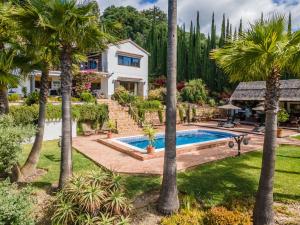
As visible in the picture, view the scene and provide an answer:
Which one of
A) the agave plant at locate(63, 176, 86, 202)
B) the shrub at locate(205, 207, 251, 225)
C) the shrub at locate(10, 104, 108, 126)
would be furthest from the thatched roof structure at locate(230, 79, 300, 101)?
the agave plant at locate(63, 176, 86, 202)

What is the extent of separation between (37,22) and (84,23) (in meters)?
1.65

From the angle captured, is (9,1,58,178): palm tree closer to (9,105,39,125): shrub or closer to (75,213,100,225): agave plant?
(75,213,100,225): agave plant

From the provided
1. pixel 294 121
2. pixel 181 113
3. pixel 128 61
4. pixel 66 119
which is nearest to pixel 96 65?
pixel 128 61

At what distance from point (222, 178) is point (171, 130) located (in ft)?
16.0

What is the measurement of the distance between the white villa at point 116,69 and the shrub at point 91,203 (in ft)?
84.6

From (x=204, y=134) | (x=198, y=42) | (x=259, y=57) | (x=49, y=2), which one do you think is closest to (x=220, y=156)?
(x=259, y=57)

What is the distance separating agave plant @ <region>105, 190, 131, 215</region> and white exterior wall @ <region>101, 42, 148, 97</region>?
90.8ft

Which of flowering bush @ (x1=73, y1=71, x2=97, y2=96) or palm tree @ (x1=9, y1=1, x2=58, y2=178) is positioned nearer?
palm tree @ (x1=9, y1=1, x2=58, y2=178)

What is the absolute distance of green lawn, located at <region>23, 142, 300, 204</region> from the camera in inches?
386

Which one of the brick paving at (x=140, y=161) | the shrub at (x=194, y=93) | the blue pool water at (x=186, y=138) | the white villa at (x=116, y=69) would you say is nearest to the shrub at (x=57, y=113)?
the brick paving at (x=140, y=161)

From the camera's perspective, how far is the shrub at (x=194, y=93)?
40000 millimetres

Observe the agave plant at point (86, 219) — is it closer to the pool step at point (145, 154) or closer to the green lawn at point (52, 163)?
the green lawn at point (52, 163)

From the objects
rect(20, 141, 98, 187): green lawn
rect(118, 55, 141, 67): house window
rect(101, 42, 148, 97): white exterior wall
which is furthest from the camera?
rect(118, 55, 141, 67): house window

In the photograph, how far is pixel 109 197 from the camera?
774 cm
